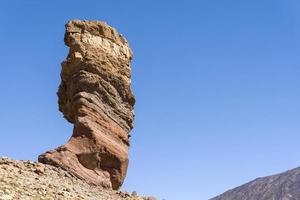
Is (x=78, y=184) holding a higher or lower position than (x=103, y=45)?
lower

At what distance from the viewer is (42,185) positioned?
Answer: 65.3 ft

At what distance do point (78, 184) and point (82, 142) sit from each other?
126 inches

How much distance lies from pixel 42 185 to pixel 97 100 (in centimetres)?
949

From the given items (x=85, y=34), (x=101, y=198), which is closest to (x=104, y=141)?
(x=101, y=198)

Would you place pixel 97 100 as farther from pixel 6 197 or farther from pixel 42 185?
pixel 6 197

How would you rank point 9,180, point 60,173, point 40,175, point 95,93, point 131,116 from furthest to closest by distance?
1. point 131,116
2. point 95,93
3. point 60,173
4. point 40,175
5. point 9,180

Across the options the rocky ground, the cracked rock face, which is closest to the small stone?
the rocky ground

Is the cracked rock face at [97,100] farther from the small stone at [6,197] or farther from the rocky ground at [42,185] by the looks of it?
the small stone at [6,197]

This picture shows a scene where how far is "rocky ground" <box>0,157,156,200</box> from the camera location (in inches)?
705

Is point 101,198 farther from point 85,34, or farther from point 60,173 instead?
point 85,34

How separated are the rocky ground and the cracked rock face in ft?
3.97

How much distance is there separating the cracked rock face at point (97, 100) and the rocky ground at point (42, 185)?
121 cm

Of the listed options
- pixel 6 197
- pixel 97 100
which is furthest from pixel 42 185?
pixel 97 100

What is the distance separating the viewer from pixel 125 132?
3000 centimetres
